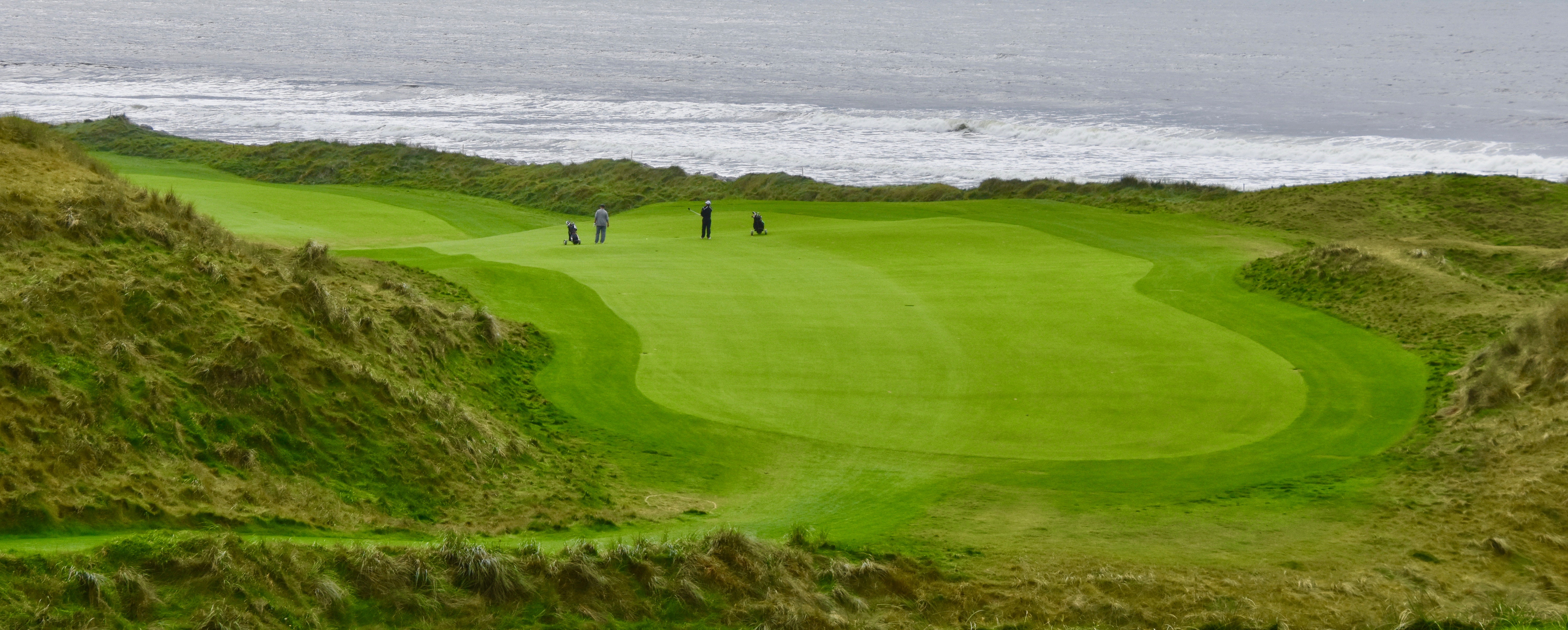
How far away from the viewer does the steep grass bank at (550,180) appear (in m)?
39.8

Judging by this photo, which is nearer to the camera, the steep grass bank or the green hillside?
the green hillside

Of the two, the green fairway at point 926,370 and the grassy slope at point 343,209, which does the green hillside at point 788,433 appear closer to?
the green fairway at point 926,370

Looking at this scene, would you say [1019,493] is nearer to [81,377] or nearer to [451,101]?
[81,377]

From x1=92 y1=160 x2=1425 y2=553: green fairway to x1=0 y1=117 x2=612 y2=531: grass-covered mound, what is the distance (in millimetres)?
1759

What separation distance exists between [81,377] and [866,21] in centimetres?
16327

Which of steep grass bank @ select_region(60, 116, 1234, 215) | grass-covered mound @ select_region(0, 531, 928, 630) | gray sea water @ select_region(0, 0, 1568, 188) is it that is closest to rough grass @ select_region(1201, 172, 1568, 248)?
steep grass bank @ select_region(60, 116, 1234, 215)

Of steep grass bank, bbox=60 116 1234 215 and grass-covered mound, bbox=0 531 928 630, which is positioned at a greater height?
steep grass bank, bbox=60 116 1234 215

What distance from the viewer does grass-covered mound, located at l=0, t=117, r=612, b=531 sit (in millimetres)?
9242

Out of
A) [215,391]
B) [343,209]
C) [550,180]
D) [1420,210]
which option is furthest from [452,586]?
[550,180]

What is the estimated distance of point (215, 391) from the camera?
11211 millimetres

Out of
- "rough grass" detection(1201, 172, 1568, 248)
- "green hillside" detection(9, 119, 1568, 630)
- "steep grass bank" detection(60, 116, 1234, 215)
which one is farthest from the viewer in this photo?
"steep grass bank" detection(60, 116, 1234, 215)

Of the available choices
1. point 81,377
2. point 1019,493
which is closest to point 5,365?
point 81,377

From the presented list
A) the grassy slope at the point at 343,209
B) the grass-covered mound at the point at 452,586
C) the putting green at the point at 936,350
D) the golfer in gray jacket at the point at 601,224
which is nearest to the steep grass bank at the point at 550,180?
the grassy slope at the point at 343,209

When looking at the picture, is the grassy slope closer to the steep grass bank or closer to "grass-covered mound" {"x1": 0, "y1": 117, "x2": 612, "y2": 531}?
the steep grass bank
